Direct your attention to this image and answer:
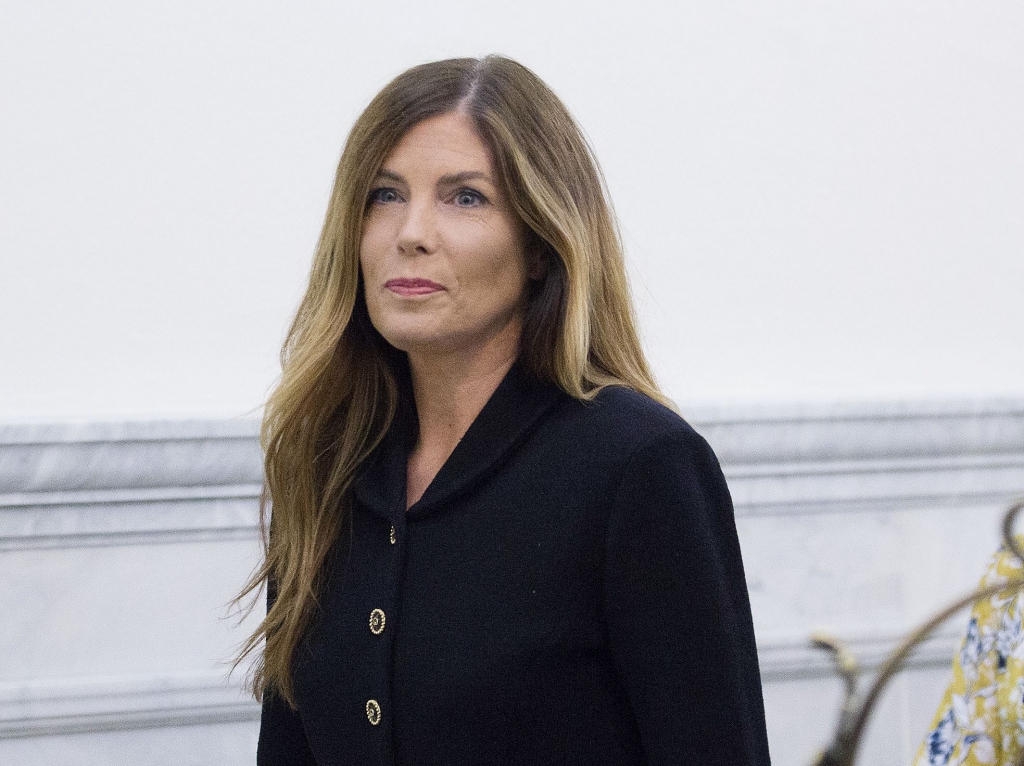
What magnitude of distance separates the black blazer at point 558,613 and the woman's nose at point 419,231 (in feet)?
0.61

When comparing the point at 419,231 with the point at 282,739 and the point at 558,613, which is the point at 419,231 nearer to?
the point at 558,613

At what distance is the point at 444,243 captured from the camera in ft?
4.27

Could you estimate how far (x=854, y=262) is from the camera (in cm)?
264

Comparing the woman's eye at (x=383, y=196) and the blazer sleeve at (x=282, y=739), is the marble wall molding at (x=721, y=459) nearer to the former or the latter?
the blazer sleeve at (x=282, y=739)

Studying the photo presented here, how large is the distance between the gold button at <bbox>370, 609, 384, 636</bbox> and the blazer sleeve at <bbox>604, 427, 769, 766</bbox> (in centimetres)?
26

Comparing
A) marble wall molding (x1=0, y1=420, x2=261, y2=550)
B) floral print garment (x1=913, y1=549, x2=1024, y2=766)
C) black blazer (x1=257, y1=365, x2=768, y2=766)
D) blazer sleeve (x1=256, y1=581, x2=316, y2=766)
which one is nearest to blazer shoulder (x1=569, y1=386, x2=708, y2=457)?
black blazer (x1=257, y1=365, x2=768, y2=766)

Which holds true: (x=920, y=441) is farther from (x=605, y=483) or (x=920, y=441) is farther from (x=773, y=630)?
(x=605, y=483)

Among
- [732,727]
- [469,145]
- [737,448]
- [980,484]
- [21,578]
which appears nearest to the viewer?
[732,727]

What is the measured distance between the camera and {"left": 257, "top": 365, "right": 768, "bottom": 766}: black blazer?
1.15 metres

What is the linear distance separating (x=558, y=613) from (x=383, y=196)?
52 centimetres

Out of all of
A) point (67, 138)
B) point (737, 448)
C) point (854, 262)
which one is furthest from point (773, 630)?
point (67, 138)

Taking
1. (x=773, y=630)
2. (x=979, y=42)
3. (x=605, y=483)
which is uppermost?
(x=979, y=42)

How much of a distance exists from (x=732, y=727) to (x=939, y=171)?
6.22 ft

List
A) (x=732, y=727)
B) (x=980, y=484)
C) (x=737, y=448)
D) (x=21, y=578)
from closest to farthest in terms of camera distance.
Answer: (x=732, y=727)
(x=21, y=578)
(x=737, y=448)
(x=980, y=484)
